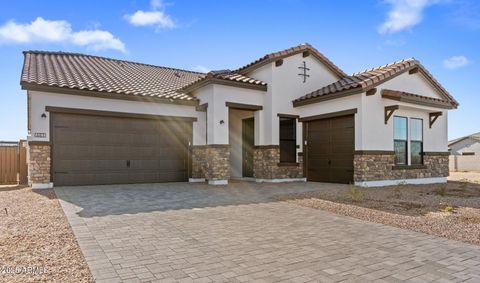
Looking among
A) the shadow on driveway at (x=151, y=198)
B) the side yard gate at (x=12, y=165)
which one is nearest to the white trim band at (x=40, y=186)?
the shadow on driveway at (x=151, y=198)

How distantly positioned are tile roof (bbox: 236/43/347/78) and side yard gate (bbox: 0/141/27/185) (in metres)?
10.3

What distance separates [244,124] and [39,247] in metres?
A: 12.0

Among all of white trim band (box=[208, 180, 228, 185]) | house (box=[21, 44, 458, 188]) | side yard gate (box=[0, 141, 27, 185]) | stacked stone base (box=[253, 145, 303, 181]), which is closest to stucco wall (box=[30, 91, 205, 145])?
house (box=[21, 44, 458, 188])

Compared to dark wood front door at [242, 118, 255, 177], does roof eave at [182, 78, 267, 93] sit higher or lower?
higher

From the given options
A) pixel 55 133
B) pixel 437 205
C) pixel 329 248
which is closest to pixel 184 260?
pixel 329 248

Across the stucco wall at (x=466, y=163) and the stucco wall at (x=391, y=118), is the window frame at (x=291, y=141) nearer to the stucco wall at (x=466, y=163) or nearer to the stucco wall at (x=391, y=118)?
the stucco wall at (x=391, y=118)

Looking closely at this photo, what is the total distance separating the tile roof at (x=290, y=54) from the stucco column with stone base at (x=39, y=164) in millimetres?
8933

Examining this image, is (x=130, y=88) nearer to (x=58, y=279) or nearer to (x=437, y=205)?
(x=58, y=279)

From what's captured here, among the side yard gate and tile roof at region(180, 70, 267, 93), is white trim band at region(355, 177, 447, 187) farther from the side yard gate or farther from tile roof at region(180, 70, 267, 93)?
the side yard gate

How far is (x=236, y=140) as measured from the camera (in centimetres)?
1641

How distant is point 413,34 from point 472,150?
37.7m

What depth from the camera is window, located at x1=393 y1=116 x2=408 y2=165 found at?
1366cm

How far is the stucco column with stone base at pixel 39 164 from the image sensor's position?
1099 centimetres

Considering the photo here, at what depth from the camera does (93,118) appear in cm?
1216
